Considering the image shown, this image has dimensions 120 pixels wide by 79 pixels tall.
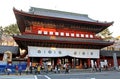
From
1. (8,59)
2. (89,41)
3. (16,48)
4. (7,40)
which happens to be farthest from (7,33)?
(89,41)

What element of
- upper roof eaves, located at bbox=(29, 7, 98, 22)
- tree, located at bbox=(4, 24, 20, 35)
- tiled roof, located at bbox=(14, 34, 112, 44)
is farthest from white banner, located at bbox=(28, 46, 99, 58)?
tree, located at bbox=(4, 24, 20, 35)

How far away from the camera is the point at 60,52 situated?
38312 millimetres

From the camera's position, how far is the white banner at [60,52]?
119ft

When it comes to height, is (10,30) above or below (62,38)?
above

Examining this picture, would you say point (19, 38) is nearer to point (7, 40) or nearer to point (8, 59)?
point (8, 59)

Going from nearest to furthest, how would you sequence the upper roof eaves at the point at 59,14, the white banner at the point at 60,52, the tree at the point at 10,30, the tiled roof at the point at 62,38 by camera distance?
the tiled roof at the point at 62,38 < the white banner at the point at 60,52 < the upper roof eaves at the point at 59,14 < the tree at the point at 10,30

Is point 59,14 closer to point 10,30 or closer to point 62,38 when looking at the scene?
point 62,38

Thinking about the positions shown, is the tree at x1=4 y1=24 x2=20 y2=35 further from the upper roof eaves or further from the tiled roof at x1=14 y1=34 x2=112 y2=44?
the tiled roof at x1=14 y1=34 x2=112 y2=44

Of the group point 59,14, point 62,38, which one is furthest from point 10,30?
point 62,38

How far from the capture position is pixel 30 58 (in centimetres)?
3709

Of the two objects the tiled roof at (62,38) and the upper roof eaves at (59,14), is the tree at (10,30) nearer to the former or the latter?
the upper roof eaves at (59,14)

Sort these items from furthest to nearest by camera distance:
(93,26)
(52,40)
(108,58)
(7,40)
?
(7,40), (108,58), (93,26), (52,40)

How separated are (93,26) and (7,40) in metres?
43.7

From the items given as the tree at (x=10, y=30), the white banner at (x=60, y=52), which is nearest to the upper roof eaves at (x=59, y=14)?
the white banner at (x=60, y=52)
